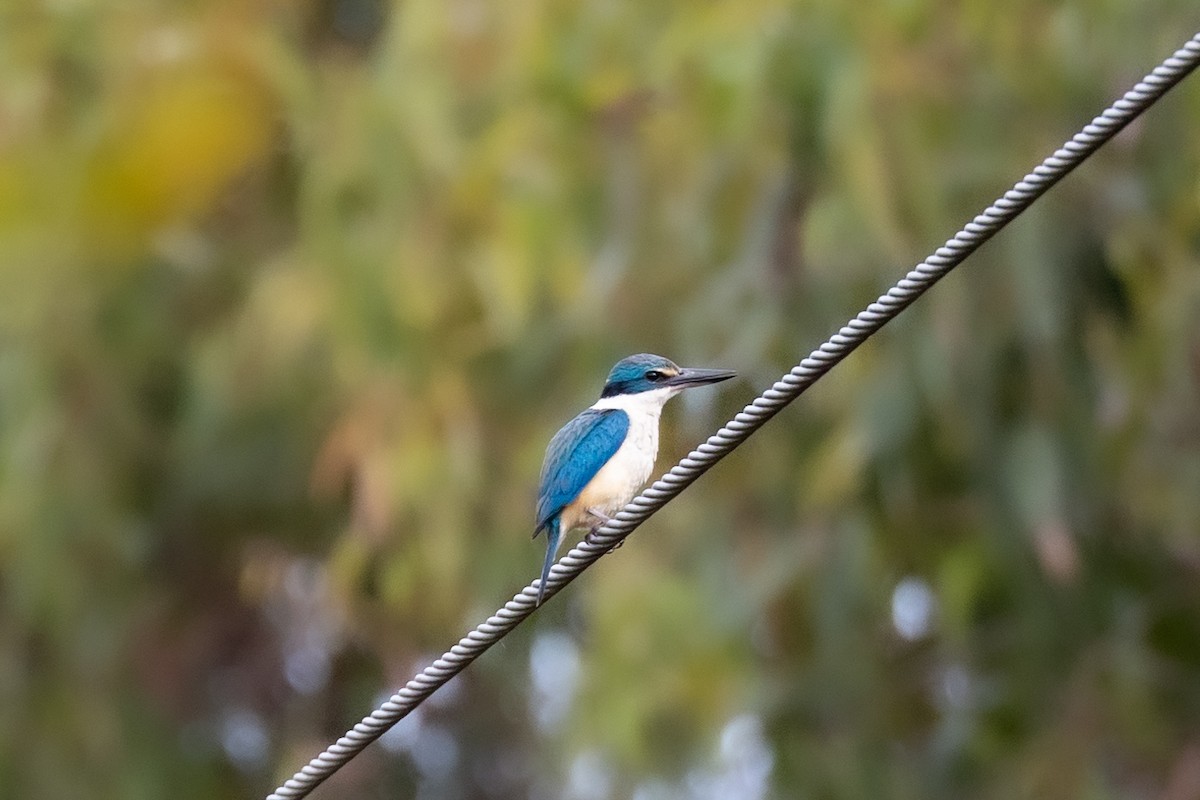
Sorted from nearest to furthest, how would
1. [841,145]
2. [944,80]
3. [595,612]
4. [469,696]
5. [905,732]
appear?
[841,145] → [944,80] → [595,612] → [905,732] → [469,696]

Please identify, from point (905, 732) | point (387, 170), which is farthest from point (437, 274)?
point (905, 732)

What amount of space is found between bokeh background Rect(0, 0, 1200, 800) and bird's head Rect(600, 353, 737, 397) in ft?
1.22

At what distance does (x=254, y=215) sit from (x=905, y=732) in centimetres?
226

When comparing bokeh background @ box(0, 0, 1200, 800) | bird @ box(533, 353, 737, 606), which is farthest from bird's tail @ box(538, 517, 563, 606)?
bokeh background @ box(0, 0, 1200, 800)

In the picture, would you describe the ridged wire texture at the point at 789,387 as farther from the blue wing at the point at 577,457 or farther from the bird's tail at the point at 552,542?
the blue wing at the point at 577,457

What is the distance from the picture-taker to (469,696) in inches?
300

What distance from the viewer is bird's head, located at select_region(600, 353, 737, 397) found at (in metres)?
3.37

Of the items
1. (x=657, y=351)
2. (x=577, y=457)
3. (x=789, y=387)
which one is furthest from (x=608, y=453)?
(x=657, y=351)

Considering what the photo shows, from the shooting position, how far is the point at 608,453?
3.24 metres

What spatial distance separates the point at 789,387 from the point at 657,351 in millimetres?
→ 2250

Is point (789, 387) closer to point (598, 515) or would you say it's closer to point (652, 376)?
point (598, 515)

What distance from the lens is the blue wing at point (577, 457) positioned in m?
3.21

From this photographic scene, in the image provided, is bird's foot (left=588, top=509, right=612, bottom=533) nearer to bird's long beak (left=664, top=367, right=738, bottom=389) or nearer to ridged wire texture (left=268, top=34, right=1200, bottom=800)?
bird's long beak (left=664, top=367, right=738, bottom=389)

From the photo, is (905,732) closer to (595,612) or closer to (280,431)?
(595,612)
